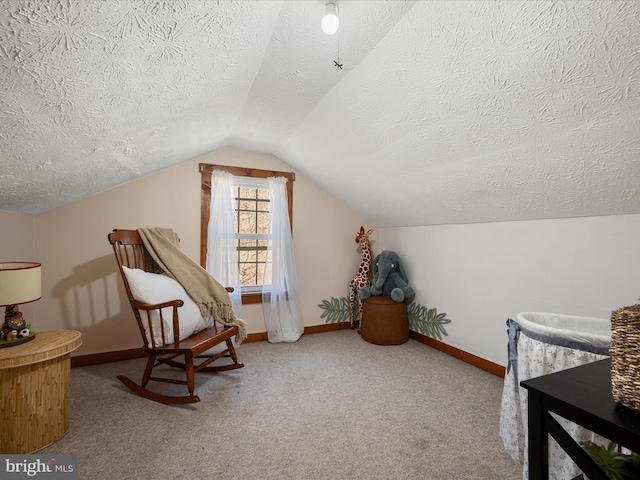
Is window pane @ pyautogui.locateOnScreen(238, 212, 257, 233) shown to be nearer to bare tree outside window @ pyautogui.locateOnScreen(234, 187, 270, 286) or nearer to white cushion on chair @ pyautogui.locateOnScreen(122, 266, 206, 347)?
bare tree outside window @ pyautogui.locateOnScreen(234, 187, 270, 286)

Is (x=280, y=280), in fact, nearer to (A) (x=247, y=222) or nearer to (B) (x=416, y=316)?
(A) (x=247, y=222)

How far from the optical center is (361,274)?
3586 millimetres

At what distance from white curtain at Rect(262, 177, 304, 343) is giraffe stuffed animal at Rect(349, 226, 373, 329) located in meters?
0.68

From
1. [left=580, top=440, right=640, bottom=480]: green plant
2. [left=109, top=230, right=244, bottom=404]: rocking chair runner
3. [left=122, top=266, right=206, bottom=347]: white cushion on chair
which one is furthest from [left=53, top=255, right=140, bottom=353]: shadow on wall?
[left=580, top=440, right=640, bottom=480]: green plant

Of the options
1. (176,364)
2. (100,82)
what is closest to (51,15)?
(100,82)

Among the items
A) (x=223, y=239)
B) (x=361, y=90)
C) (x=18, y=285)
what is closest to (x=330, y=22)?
(x=361, y=90)

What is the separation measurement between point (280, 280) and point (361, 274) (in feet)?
3.21

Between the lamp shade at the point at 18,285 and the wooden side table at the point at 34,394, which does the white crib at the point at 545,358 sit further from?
the lamp shade at the point at 18,285

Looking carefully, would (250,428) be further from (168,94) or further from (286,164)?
(286,164)

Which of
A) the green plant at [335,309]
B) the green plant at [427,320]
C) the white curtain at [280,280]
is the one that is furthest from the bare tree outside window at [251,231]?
the green plant at [427,320]

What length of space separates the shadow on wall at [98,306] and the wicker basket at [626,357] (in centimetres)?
323

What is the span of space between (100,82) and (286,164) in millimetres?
2444

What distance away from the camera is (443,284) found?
2957 millimetres

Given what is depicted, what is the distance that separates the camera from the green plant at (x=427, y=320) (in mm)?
2969
